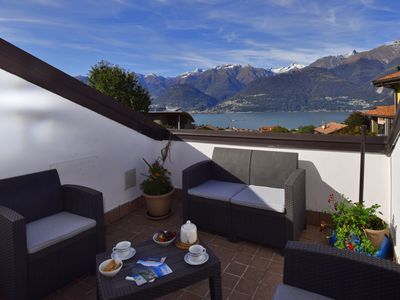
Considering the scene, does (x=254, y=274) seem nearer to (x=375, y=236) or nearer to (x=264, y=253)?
(x=264, y=253)

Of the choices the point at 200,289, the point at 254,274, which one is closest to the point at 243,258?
the point at 254,274

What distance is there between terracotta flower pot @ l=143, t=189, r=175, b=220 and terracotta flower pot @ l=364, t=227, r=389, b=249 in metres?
2.66

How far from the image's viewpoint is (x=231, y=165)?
151 inches

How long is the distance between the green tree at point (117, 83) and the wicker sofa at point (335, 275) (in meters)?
23.6

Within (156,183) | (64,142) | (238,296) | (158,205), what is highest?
(64,142)

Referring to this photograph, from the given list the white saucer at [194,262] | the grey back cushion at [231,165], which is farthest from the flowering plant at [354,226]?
the white saucer at [194,262]

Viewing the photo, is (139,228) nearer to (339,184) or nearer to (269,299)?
(269,299)

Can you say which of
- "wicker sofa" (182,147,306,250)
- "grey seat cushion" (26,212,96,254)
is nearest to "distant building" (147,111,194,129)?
"wicker sofa" (182,147,306,250)

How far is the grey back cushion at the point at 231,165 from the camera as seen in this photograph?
12.3 feet

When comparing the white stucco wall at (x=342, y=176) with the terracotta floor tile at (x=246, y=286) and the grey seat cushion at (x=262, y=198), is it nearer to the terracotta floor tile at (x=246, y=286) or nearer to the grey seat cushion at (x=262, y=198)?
the grey seat cushion at (x=262, y=198)

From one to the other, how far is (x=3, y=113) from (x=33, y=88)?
0.43m

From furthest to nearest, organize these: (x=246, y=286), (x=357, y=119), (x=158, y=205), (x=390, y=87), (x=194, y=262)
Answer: (x=357, y=119)
(x=390, y=87)
(x=158, y=205)
(x=246, y=286)
(x=194, y=262)

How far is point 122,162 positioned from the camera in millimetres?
4133

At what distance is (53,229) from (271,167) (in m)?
2.68
